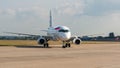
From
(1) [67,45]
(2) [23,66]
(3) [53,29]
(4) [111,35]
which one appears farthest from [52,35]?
(4) [111,35]

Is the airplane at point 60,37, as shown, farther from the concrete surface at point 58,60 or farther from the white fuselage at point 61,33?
the concrete surface at point 58,60

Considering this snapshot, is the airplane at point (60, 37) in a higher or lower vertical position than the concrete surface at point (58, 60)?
higher

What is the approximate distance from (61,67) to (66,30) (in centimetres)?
3127

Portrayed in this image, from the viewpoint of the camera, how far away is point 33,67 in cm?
1700

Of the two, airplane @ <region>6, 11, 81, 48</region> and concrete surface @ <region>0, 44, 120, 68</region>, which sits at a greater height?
airplane @ <region>6, 11, 81, 48</region>

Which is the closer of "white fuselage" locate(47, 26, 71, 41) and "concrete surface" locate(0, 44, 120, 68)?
"concrete surface" locate(0, 44, 120, 68)

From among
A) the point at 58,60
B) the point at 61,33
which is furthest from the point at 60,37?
the point at 58,60

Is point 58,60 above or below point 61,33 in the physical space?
below

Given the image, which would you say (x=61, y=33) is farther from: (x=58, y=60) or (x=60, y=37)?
(x=58, y=60)

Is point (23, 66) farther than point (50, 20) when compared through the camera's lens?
No

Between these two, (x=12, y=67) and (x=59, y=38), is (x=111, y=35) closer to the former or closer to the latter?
(x=59, y=38)

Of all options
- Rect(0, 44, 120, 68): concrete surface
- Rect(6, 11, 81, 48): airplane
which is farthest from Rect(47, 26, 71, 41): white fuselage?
Rect(0, 44, 120, 68): concrete surface

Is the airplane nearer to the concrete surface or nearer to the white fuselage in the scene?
the white fuselage

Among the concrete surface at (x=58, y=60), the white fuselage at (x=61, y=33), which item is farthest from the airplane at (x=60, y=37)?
the concrete surface at (x=58, y=60)
